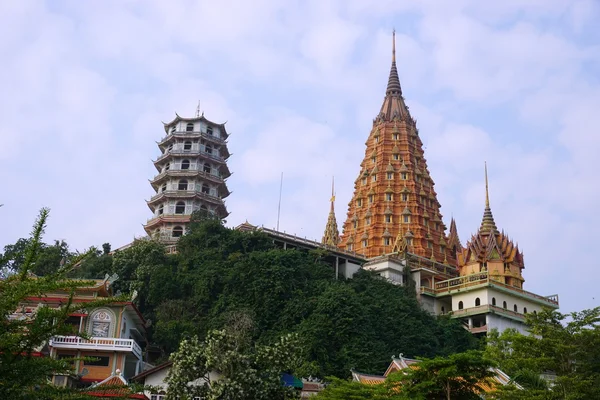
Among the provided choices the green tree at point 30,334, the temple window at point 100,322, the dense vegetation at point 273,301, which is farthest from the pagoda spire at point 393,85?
the green tree at point 30,334

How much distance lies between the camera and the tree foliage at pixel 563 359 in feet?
72.0

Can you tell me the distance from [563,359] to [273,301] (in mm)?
19490

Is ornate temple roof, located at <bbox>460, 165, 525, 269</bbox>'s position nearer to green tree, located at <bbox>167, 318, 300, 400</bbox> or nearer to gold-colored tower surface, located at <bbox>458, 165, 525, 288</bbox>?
Result: gold-colored tower surface, located at <bbox>458, 165, 525, 288</bbox>

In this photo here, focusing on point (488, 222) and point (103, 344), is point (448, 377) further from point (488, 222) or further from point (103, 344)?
point (488, 222)

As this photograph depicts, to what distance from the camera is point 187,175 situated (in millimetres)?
53438

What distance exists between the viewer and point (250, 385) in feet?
76.8

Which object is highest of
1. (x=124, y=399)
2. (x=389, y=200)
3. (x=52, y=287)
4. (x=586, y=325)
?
(x=389, y=200)

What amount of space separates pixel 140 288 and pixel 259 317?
24.9 ft

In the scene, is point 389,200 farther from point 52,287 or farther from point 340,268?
point 52,287

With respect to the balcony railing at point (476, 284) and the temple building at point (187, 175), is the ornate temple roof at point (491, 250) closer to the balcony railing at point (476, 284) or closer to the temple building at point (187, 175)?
the balcony railing at point (476, 284)

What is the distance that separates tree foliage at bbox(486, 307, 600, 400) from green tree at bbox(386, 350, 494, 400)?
1405mm

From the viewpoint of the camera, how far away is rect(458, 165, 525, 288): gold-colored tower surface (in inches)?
2029

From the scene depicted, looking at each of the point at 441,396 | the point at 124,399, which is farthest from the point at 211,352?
the point at 124,399

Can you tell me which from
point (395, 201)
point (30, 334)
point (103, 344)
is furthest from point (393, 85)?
point (30, 334)
